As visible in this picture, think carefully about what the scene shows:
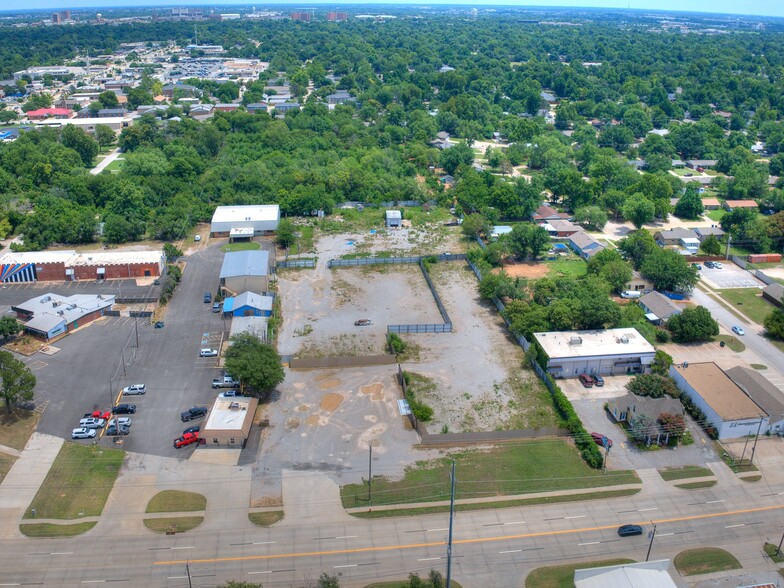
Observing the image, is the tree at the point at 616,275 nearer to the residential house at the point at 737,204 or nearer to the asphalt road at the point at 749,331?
the asphalt road at the point at 749,331

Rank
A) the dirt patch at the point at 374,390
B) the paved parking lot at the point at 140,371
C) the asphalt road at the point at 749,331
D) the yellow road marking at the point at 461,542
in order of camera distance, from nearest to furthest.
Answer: the yellow road marking at the point at 461,542, the paved parking lot at the point at 140,371, the dirt patch at the point at 374,390, the asphalt road at the point at 749,331

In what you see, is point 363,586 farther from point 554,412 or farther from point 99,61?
point 99,61

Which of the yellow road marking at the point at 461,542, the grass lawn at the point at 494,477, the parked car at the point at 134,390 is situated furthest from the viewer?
the parked car at the point at 134,390

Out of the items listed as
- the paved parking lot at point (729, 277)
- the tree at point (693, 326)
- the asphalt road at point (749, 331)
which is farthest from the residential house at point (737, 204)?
the tree at point (693, 326)

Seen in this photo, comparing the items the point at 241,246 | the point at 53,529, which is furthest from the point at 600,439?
the point at 241,246

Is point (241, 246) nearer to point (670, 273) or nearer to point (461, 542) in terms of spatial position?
point (670, 273)
